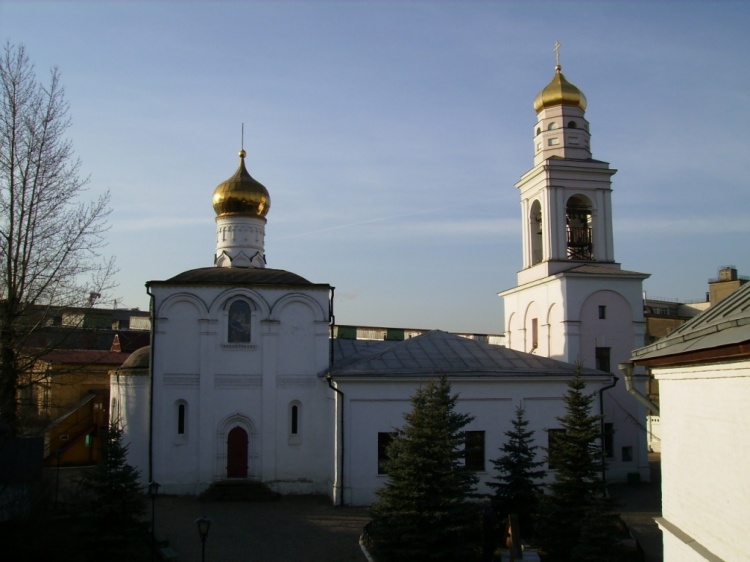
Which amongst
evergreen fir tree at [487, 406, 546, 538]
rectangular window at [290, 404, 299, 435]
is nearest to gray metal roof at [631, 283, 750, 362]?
evergreen fir tree at [487, 406, 546, 538]

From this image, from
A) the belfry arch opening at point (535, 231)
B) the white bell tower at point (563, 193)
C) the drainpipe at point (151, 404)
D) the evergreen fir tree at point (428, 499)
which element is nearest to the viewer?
the evergreen fir tree at point (428, 499)

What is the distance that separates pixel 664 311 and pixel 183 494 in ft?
133

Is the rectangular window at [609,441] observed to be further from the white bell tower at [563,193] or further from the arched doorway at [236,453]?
the arched doorway at [236,453]

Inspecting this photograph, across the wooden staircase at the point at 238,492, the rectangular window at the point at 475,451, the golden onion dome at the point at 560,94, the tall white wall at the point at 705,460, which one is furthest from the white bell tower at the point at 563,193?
the tall white wall at the point at 705,460

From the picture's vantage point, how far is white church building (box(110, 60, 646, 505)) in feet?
64.2

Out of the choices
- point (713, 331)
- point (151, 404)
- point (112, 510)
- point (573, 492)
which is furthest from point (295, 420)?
A: point (713, 331)

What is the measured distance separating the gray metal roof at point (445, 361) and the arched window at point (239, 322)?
2.89m

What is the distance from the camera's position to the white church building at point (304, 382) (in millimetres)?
19562

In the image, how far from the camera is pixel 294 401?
21016 mm

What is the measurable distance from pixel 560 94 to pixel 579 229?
188 inches

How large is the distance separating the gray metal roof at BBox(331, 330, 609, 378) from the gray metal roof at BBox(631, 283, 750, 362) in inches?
473

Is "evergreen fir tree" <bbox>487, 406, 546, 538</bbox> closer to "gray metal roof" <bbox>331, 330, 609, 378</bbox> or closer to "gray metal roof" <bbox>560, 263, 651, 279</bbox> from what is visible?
"gray metal roof" <bbox>331, 330, 609, 378</bbox>

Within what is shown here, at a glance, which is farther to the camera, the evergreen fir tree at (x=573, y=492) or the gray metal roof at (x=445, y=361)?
the gray metal roof at (x=445, y=361)

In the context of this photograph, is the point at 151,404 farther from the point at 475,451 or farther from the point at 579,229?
the point at 579,229
